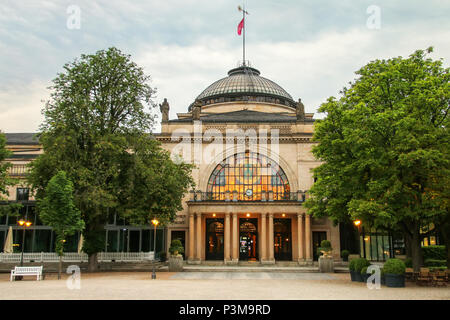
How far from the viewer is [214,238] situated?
4097 cm

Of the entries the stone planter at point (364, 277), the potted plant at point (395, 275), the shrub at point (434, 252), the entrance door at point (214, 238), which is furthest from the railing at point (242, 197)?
the potted plant at point (395, 275)

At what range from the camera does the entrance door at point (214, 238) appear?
40375 millimetres

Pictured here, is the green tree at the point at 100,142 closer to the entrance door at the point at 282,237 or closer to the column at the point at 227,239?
the column at the point at 227,239

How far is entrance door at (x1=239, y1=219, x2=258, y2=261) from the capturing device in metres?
41.2

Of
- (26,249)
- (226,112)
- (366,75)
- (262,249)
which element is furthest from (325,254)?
(26,249)

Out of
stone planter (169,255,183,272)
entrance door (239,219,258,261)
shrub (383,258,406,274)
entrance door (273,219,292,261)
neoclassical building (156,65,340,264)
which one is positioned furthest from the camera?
entrance door (239,219,258,261)

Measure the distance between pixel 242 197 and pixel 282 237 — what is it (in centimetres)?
577

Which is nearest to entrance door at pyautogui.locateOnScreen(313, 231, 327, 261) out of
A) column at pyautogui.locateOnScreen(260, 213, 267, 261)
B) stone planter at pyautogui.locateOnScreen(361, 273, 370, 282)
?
column at pyautogui.locateOnScreen(260, 213, 267, 261)

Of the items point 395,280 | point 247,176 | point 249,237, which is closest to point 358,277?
point 395,280

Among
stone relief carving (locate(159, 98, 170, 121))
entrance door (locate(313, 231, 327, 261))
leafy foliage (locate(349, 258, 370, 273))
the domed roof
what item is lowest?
leafy foliage (locate(349, 258, 370, 273))

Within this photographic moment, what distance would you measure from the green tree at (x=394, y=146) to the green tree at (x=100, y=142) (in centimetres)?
1300

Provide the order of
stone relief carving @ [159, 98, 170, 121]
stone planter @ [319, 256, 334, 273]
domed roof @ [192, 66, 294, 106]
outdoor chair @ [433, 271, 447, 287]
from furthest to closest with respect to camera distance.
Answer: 1. domed roof @ [192, 66, 294, 106]
2. stone relief carving @ [159, 98, 170, 121]
3. stone planter @ [319, 256, 334, 273]
4. outdoor chair @ [433, 271, 447, 287]

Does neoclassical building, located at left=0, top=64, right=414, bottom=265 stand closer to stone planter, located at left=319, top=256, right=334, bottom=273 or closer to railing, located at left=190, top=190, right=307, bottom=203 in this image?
railing, located at left=190, top=190, right=307, bottom=203

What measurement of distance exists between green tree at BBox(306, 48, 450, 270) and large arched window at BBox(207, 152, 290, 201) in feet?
56.2
